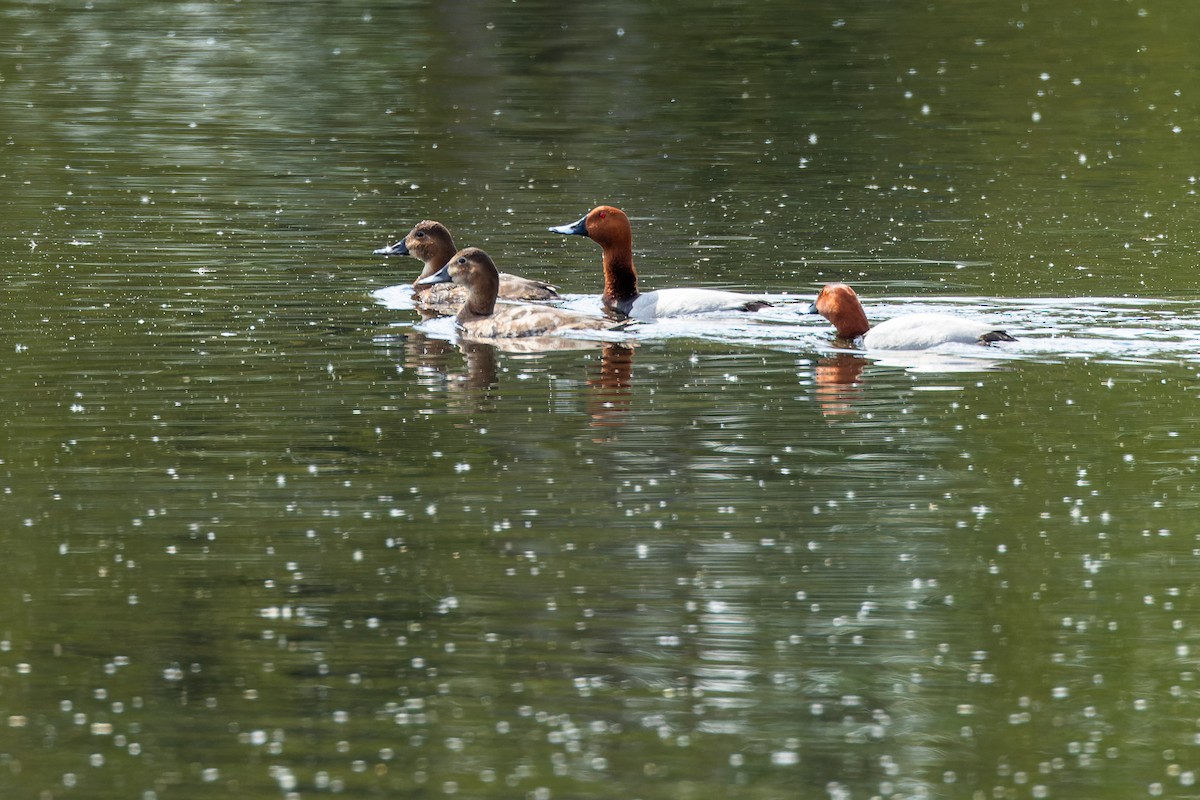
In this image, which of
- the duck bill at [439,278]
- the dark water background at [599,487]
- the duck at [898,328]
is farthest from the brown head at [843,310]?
the duck bill at [439,278]

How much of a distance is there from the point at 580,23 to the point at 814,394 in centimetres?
2575

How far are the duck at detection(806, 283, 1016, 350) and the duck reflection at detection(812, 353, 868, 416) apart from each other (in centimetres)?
30

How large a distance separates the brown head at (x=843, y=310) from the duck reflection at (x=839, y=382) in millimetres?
380

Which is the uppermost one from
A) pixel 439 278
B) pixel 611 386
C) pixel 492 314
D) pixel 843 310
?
pixel 843 310

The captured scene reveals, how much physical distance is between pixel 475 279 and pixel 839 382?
4019 mm

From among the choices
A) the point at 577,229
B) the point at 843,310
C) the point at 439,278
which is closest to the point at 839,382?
the point at 843,310

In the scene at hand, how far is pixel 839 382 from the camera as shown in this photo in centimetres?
1355

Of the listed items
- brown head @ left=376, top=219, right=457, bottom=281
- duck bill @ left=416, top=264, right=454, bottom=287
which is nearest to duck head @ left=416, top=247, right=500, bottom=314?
duck bill @ left=416, top=264, right=454, bottom=287

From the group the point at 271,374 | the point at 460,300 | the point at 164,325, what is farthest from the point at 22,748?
the point at 460,300

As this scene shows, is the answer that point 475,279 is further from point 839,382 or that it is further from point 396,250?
point 839,382

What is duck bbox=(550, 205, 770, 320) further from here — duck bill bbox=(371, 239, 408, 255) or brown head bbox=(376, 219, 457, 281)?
duck bill bbox=(371, 239, 408, 255)

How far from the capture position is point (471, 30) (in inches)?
1438

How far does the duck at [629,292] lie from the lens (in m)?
15.7

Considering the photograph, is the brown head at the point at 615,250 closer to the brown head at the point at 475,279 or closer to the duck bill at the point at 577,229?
the duck bill at the point at 577,229
